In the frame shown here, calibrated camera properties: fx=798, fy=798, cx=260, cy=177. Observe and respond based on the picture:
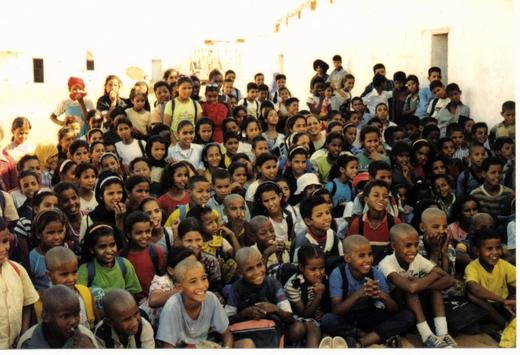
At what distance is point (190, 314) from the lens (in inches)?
146

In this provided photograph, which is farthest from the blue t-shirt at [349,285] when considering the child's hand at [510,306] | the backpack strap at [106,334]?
the backpack strap at [106,334]

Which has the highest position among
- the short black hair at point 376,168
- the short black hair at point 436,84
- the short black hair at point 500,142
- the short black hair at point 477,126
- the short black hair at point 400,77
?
the short black hair at point 400,77

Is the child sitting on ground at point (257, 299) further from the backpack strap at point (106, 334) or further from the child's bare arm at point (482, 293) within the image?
the child's bare arm at point (482, 293)

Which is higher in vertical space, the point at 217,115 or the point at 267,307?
the point at 217,115

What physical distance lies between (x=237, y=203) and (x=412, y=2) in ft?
18.3

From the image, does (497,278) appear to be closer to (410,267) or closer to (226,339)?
(410,267)

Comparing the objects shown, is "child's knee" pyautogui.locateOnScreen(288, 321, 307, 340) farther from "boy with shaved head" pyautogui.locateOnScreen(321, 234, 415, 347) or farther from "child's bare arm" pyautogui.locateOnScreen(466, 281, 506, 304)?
"child's bare arm" pyautogui.locateOnScreen(466, 281, 506, 304)

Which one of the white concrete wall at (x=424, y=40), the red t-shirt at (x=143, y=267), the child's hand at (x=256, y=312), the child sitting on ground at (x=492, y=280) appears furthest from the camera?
the white concrete wall at (x=424, y=40)

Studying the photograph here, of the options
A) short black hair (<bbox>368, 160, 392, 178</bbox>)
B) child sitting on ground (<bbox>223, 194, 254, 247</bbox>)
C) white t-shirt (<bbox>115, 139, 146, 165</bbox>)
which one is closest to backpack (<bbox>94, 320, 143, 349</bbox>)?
child sitting on ground (<bbox>223, 194, 254, 247</bbox>)

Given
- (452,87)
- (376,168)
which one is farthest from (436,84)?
(376,168)

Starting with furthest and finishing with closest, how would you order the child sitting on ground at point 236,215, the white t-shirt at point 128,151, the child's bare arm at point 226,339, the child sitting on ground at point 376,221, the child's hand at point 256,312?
1. the white t-shirt at point 128,151
2. the child sitting on ground at point 236,215
3. the child sitting on ground at point 376,221
4. the child's hand at point 256,312
5. the child's bare arm at point 226,339

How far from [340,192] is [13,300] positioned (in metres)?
2.74

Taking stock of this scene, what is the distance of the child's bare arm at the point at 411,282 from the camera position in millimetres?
4180

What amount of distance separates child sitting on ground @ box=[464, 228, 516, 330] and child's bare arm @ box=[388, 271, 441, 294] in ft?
1.02
